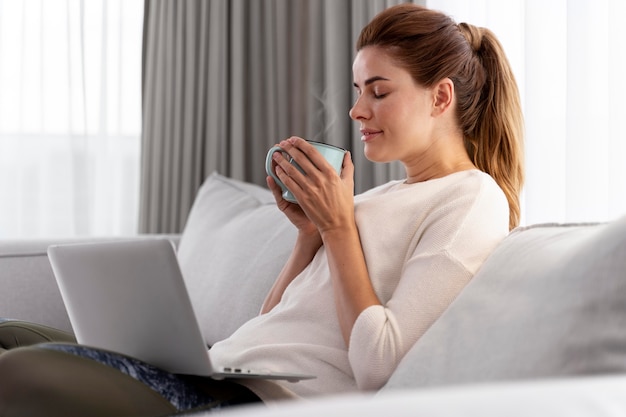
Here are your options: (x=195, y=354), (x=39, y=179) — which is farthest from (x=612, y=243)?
(x=39, y=179)

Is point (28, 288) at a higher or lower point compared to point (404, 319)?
lower

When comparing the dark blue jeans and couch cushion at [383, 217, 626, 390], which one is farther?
the dark blue jeans

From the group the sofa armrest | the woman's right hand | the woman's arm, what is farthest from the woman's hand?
the sofa armrest

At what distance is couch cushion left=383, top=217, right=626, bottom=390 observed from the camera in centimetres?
76

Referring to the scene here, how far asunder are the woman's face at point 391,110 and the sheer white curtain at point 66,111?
196 centimetres

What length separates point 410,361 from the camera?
1.05 metres

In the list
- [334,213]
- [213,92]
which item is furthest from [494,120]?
[213,92]

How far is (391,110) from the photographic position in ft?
4.57

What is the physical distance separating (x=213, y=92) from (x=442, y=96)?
182cm

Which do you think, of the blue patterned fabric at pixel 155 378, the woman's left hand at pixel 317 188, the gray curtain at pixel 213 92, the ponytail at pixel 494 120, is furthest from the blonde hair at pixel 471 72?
the gray curtain at pixel 213 92

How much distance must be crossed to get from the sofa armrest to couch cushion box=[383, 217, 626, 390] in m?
1.30

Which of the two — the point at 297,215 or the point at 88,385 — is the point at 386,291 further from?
the point at 88,385

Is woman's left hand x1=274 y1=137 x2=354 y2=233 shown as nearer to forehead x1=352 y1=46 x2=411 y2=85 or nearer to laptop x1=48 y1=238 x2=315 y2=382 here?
forehead x1=352 y1=46 x2=411 y2=85

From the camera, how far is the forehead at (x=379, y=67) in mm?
1393
